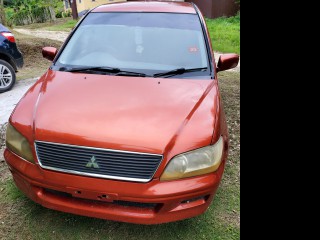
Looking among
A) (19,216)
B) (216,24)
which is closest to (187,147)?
(19,216)

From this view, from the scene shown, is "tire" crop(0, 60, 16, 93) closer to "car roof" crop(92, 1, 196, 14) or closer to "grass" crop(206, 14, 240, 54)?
"car roof" crop(92, 1, 196, 14)

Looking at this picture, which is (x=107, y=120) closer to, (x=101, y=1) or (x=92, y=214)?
(x=92, y=214)

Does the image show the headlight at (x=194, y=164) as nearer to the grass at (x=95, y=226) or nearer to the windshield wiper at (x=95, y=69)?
the grass at (x=95, y=226)

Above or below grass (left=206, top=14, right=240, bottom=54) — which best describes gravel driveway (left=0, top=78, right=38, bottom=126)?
above

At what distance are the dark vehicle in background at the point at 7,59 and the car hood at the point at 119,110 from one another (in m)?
3.29

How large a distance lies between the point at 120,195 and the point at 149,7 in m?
2.35

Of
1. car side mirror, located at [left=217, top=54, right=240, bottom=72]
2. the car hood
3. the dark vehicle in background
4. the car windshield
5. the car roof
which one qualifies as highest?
the car roof

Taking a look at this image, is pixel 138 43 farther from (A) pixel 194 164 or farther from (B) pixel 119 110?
(A) pixel 194 164

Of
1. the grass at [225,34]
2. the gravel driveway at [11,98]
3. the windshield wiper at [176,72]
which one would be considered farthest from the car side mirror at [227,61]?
the grass at [225,34]

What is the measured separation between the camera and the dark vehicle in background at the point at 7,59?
545 centimetres

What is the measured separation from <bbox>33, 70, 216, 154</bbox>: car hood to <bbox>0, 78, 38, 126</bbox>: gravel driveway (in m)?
2.02

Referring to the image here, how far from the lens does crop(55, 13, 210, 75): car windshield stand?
2875 mm

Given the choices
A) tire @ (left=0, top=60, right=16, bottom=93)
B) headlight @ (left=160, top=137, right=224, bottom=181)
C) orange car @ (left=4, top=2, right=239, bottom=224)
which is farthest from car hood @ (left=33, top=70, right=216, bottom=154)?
tire @ (left=0, top=60, right=16, bottom=93)

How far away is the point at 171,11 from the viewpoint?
135 inches
